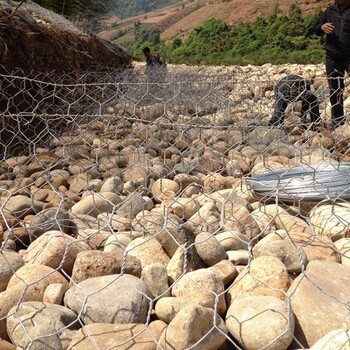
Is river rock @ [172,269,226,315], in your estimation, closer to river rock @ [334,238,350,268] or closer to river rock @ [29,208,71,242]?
river rock @ [334,238,350,268]

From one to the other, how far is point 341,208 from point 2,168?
7.30 ft

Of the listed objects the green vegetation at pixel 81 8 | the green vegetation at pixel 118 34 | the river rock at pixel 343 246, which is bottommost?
the green vegetation at pixel 118 34

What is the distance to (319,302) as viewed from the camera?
102 centimetres

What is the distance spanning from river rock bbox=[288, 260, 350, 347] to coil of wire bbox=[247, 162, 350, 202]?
0.59 metres

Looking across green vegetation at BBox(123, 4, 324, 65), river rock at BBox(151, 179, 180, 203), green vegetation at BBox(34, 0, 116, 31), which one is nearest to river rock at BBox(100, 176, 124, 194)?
river rock at BBox(151, 179, 180, 203)

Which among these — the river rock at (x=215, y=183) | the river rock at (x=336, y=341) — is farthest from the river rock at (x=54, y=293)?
the river rock at (x=215, y=183)

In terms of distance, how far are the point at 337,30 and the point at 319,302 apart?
3097 millimetres

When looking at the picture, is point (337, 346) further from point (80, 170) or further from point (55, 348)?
point (80, 170)

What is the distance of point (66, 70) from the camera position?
4.84 m

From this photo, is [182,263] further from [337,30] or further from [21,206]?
[337,30]

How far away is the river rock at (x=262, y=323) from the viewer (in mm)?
930

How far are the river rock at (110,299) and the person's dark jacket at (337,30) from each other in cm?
311

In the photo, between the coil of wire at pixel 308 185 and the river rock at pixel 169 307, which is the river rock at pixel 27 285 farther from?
the coil of wire at pixel 308 185

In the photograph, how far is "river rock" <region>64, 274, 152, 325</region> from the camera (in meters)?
1.04
